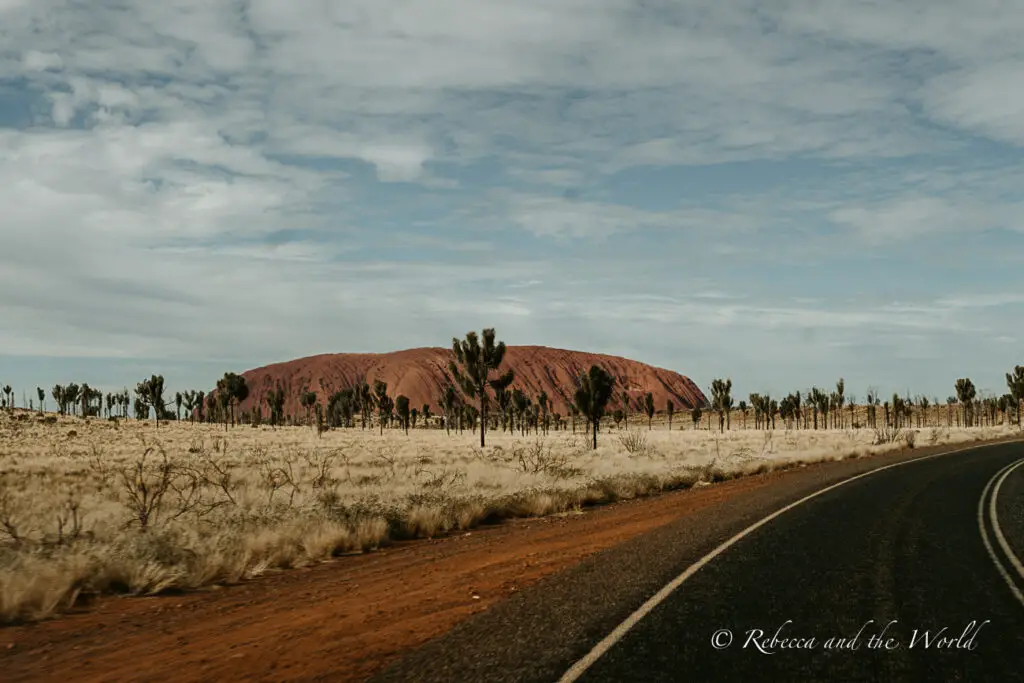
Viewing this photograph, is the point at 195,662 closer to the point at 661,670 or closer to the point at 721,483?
the point at 661,670

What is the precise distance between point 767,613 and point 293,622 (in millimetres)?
4817

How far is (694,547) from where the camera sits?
1143 centimetres

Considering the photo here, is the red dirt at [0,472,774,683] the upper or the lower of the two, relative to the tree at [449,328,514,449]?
lower

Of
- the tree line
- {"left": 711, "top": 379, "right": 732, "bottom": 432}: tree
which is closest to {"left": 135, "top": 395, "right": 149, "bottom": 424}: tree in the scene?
the tree line

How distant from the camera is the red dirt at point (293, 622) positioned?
21.6ft

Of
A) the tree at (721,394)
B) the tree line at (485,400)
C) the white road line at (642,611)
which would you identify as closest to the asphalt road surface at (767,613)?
the white road line at (642,611)

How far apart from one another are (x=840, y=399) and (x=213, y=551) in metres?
124

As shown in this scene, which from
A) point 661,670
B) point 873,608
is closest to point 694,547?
point 873,608

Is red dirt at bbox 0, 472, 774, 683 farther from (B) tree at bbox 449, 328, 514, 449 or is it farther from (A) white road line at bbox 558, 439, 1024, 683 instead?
(B) tree at bbox 449, 328, 514, 449

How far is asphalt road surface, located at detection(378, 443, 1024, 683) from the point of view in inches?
235

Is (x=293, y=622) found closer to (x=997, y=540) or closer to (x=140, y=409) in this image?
(x=997, y=540)

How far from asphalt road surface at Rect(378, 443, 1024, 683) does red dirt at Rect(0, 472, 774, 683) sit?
65 centimetres

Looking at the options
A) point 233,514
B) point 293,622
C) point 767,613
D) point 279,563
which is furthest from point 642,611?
point 233,514

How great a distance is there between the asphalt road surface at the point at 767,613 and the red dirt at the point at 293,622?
2.13ft
